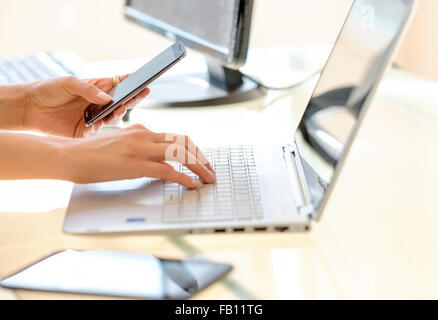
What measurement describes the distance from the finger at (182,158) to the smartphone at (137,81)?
0.52 feet

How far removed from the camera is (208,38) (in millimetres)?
1154

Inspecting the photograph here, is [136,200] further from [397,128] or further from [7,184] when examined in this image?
[397,128]

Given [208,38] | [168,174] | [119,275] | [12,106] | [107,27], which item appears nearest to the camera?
[119,275]

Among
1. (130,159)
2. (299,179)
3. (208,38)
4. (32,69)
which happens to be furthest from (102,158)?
(32,69)

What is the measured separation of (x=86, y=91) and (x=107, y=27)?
5.77 ft

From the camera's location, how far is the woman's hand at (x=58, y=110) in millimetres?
1021

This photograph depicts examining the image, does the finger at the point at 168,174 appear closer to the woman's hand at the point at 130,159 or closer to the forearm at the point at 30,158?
the woman's hand at the point at 130,159

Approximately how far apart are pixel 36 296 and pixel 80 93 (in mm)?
438

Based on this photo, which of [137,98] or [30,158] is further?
[137,98]

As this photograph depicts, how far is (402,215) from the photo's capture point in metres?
0.78

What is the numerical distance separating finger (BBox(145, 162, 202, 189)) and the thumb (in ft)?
0.76

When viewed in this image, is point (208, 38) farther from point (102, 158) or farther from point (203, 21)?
point (102, 158)

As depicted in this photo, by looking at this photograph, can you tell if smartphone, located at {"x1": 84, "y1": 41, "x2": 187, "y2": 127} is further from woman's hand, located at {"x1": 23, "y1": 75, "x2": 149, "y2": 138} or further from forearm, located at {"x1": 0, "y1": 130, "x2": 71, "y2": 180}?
forearm, located at {"x1": 0, "y1": 130, "x2": 71, "y2": 180}
